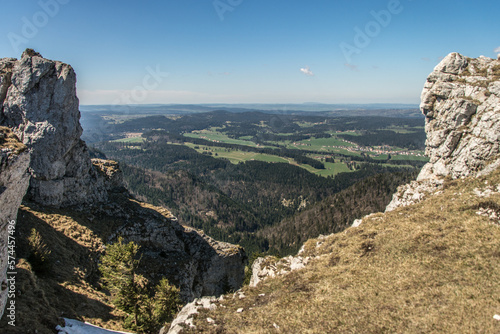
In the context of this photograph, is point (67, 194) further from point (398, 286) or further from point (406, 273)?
point (406, 273)

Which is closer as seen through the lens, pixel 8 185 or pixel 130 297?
pixel 8 185

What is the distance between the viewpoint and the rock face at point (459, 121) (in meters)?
34.6

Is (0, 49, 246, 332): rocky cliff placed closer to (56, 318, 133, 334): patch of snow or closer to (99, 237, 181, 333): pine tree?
(99, 237, 181, 333): pine tree

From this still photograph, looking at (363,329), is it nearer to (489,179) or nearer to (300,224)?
(489,179)

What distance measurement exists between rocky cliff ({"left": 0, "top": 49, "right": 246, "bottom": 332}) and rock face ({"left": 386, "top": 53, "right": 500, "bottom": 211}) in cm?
4059

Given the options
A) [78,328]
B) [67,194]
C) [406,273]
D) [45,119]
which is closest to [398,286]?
[406,273]

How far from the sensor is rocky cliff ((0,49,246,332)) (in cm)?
3103

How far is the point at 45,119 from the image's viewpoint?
33.5 meters

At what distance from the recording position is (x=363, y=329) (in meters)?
14.6

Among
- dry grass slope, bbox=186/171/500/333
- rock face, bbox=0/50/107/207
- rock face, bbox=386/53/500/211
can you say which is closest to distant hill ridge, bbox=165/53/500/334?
dry grass slope, bbox=186/171/500/333

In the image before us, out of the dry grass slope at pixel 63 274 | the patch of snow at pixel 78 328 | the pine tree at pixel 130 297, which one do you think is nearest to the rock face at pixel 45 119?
the dry grass slope at pixel 63 274

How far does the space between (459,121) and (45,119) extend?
61.8 meters

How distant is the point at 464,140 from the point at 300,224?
397 feet

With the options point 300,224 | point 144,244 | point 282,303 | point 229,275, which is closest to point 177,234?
point 144,244
